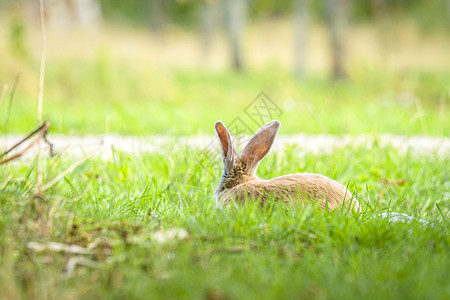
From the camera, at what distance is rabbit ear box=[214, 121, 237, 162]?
10.4 feet

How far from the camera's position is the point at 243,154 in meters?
3.22

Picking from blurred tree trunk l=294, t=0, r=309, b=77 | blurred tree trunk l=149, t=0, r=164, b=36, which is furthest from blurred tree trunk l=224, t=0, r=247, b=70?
blurred tree trunk l=149, t=0, r=164, b=36

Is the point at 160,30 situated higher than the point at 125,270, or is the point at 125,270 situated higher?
the point at 160,30

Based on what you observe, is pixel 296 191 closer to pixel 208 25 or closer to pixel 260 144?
pixel 260 144

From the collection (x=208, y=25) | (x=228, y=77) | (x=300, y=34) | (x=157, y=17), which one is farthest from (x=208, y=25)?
(x=228, y=77)

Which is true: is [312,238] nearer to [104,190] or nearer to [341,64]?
[104,190]

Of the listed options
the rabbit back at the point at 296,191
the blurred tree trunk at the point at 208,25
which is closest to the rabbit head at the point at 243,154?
the rabbit back at the point at 296,191

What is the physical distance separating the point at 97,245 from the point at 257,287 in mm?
756

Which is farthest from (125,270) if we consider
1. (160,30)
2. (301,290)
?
(160,30)

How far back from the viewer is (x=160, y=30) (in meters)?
30.3

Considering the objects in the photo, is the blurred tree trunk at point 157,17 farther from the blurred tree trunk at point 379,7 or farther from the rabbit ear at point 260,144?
the rabbit ear at point 260,144

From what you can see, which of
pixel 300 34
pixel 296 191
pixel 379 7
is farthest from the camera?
pixel 379 7

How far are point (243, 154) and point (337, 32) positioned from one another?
12829 mm

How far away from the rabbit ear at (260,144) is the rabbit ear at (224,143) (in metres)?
0.07
